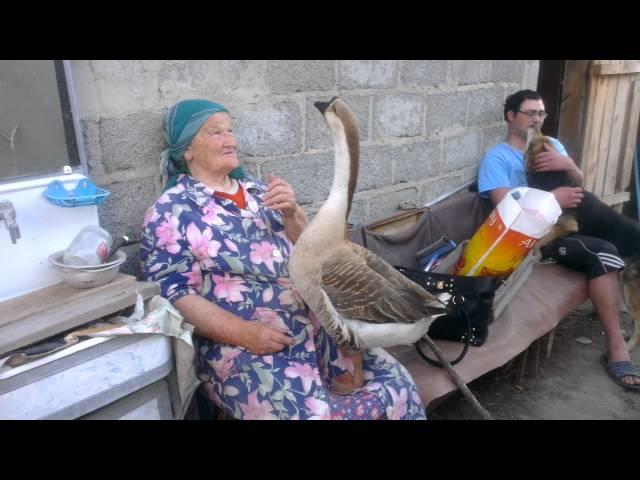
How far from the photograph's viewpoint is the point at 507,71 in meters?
4.47

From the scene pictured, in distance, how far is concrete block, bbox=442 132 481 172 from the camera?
4.11 meters

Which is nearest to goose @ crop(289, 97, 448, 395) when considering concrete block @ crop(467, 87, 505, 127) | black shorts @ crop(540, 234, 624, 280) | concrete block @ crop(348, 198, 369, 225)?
concrete block @ crop(348, 198, 369, 225)

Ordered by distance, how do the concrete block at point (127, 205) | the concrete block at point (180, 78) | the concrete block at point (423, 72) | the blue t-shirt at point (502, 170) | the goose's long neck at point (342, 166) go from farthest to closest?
the blue t-shirt at point (502, 170) → the concrete block at point (423, 72) → the concrete block at point (180, 78) → the concrete block at point (127, 205) → the goose's long neck at point (342, 166)

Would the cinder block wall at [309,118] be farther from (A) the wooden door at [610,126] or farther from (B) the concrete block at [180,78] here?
(A) the wooden door at [610,126]

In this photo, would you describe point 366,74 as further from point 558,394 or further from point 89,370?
point 89,370

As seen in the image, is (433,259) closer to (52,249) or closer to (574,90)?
(52,249)

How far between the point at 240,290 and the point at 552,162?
103 inches

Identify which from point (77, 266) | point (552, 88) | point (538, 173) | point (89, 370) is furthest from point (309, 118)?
point (552, 88)

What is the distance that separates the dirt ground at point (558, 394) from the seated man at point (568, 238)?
0.15 metres

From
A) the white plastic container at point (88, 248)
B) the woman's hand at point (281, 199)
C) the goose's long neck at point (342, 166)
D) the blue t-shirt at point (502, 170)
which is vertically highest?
the goose's long neck at point (342, 166)

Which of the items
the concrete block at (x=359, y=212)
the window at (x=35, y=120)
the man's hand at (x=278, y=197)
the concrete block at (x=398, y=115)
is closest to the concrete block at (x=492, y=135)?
the concrete block at (x=398, y=115)

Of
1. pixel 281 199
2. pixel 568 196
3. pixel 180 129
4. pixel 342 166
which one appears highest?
pixel 180 129

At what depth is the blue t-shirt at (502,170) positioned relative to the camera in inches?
154

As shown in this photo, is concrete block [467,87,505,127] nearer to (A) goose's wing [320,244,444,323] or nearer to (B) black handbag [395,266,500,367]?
(B) black handbag [395,266,500,367]
